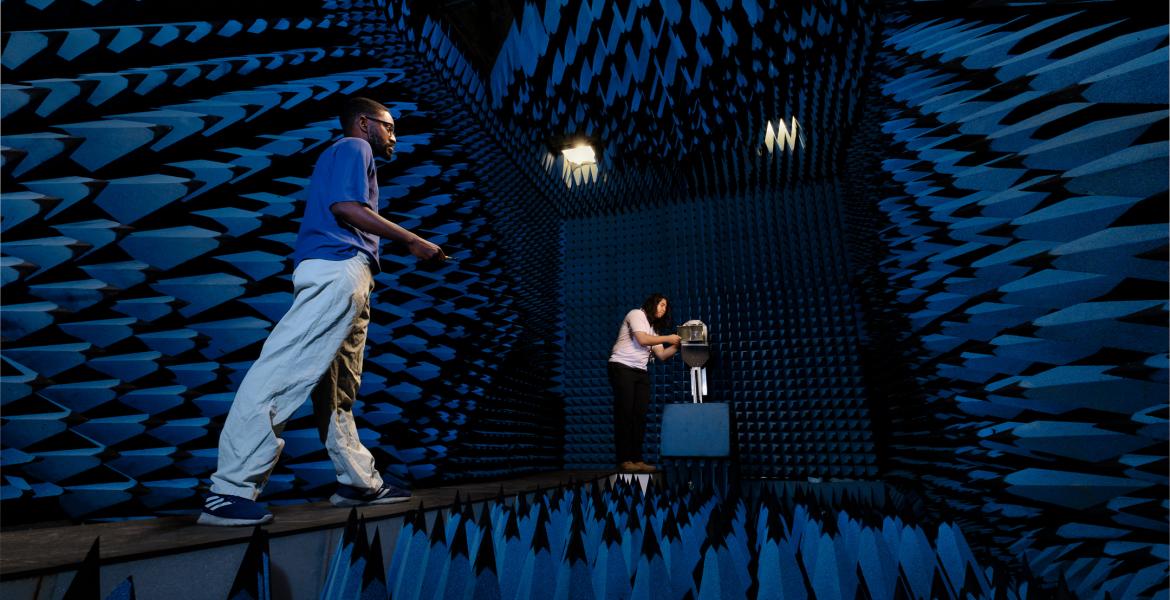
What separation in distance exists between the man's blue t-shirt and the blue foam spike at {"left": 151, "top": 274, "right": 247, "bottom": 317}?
60 cm

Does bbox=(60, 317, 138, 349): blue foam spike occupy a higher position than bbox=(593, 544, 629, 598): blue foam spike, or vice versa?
bbox=(60, 317, 138, 349): blue foam spike

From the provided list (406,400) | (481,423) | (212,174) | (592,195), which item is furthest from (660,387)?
(212,174)

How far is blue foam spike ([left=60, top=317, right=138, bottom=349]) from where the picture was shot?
1.49m

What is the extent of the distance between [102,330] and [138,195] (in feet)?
1.45

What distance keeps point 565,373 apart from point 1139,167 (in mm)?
3527

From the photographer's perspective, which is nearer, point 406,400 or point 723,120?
point 406,400

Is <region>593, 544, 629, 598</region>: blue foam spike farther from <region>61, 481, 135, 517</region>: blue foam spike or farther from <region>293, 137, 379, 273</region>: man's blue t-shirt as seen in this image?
<region>61, 481, 135, 517</region>: blue foam spike

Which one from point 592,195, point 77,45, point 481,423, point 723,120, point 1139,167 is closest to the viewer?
point 1139,167

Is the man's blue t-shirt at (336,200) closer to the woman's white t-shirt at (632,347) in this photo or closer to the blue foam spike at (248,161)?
the blue foam spike at (248,161)

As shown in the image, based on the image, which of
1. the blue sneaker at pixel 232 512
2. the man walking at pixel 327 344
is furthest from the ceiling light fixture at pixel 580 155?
the blue sneaker at pixel 232 512

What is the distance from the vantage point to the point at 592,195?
15.0 ft

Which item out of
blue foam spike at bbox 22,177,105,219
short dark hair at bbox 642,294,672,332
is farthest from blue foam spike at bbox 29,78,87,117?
short dark hair at bbox 642,294,672,332

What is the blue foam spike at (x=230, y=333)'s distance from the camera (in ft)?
5.72

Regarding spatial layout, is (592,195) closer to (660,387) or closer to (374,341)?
(660,387)
